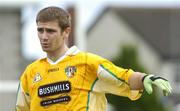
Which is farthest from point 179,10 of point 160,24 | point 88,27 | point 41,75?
point 41,75

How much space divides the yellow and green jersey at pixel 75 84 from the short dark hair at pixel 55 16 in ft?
0.87

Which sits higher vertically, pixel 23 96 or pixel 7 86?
pixel 23 96

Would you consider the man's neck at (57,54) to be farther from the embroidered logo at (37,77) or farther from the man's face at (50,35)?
the embroidered logo at (37,77)

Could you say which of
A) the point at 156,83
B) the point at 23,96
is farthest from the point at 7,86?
the point at 156,83

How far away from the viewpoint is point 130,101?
3609cm

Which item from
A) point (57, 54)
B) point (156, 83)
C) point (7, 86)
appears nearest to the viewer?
point (156, 83)

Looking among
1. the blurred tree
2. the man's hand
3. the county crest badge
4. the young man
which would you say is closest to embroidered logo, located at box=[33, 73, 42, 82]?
the young man

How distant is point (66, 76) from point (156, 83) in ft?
3.01

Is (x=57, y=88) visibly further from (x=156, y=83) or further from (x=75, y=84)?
(x=156, y=83)

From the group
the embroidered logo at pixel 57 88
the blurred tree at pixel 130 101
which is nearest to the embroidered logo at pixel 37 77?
the embroidered logo at pixel 57 88

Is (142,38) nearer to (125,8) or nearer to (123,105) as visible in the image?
(125,8)

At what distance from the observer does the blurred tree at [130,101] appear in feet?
114

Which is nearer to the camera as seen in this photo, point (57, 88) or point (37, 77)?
point (57, 88)

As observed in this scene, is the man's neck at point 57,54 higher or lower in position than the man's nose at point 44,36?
lower
